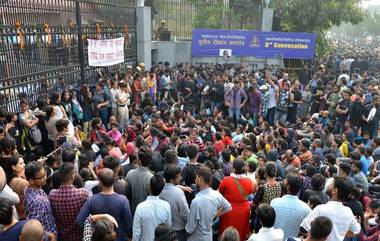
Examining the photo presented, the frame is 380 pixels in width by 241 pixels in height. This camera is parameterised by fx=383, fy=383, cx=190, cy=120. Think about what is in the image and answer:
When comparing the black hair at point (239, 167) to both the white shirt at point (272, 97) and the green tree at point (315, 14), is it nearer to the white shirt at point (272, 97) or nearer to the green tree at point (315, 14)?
the white shirt at point (272, 97)

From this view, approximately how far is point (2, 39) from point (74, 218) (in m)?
5.16

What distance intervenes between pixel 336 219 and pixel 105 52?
9439 mm

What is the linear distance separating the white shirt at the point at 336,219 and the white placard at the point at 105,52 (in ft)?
28.3

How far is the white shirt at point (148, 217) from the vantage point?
397cm

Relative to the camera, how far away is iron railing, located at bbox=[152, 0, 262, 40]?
1770 centimetres

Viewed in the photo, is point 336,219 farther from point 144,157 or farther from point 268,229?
point 144,157

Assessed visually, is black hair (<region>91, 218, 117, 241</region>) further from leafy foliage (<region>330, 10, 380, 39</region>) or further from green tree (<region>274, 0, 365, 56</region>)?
leafy foliage (<region>330, 10, 380, 39</region>)

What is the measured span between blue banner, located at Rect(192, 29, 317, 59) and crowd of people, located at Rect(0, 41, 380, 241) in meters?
5.10

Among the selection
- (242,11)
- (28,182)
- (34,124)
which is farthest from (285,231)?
(242,11)

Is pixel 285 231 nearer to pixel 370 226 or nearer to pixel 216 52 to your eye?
pixel 370 226

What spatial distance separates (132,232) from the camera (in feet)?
13.7

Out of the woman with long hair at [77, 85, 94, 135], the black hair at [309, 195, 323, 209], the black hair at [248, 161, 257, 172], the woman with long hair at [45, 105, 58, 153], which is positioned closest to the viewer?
the black hair at [309, 195, 323, 209]

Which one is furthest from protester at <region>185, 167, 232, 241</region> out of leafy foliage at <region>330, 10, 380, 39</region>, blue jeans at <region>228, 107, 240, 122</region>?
leafy foliage at <region>330, 10, 380, 39</region>

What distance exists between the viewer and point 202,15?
18.0m
